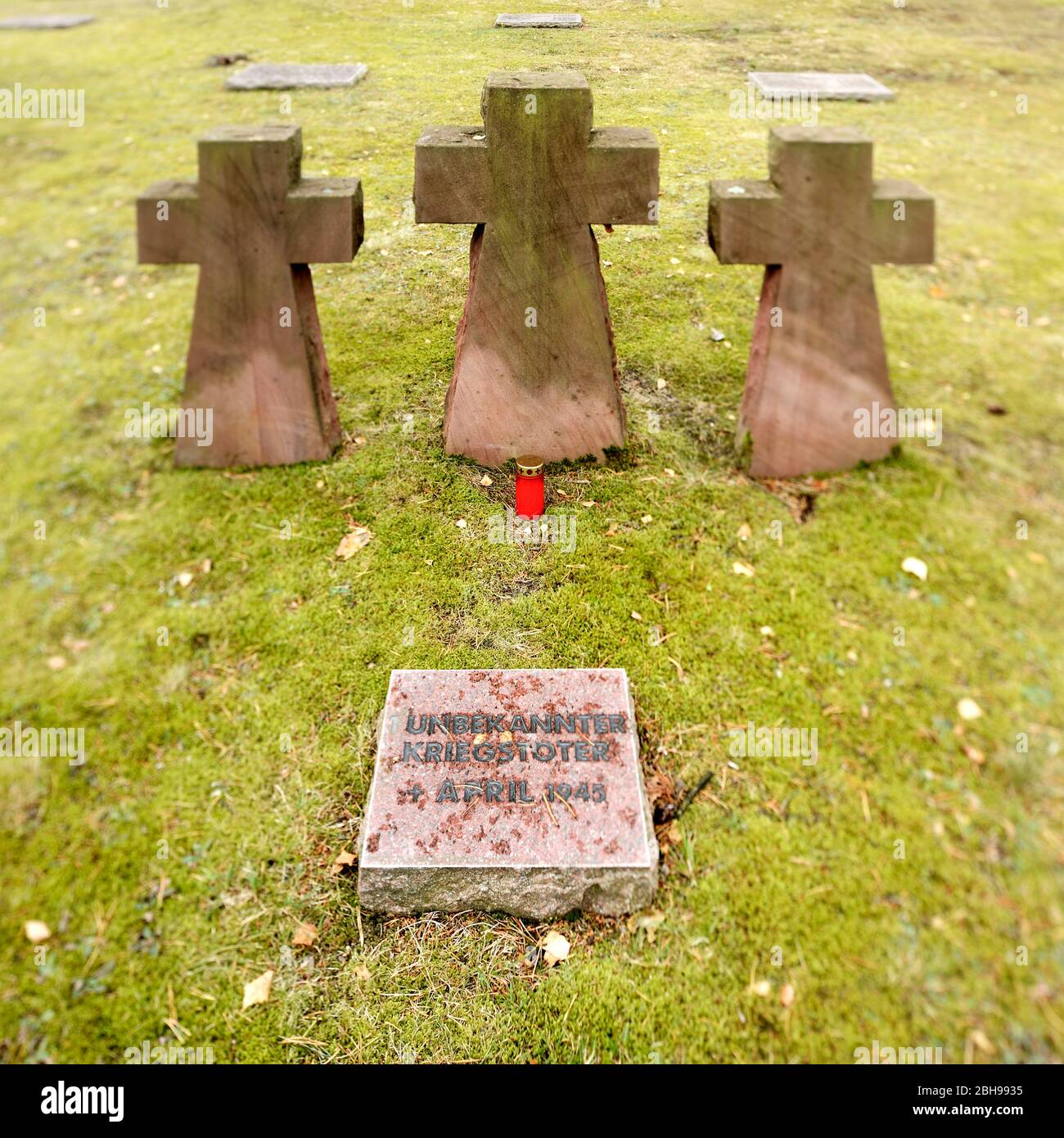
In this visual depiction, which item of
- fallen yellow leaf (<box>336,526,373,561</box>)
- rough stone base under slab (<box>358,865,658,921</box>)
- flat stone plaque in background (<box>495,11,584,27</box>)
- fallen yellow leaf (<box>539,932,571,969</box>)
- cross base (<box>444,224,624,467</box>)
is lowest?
fallen yellow leaf (<box>539,932,571,969</box>)

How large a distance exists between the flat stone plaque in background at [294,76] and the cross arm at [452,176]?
213 inches

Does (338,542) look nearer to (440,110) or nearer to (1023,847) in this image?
(1023,847)

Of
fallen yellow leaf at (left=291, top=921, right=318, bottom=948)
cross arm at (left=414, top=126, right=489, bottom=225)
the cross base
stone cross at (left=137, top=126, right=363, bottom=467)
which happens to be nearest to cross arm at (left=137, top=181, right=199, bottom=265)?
stone cross at (left=137, top=126, right=363, bottom=467)

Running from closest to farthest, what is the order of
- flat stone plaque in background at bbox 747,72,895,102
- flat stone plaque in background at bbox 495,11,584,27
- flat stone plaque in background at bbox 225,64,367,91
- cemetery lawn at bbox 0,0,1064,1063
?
cemetery lawn at bbox 0,0,1064,1063, flat stone plaque in background at bbox 495,11,584,27, flat stone plaque in background at bbox 747,72,895,102, flat stone plaque in background at bbox 225,64,367,91

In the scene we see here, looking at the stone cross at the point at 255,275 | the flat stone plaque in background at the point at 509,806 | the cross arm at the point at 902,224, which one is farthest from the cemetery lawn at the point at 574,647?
the cross arm at the point at 902,224

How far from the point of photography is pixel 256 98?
8.01m

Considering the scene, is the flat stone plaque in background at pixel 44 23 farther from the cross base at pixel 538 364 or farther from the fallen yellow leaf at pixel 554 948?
the fallen yellow leaf at pixel 554 948

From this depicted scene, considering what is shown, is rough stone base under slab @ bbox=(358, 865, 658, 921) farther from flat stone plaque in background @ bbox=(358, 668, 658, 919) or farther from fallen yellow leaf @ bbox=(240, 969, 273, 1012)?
fallen yellow leaf @ bbox=(240, 969, 273, 1012)

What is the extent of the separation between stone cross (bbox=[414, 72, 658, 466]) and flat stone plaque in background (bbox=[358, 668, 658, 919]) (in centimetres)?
180

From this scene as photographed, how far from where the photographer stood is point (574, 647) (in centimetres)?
305

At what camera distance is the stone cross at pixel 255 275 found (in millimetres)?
3396

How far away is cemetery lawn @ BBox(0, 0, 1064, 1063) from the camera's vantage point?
2.07m

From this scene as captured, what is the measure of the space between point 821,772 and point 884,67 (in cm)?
858
